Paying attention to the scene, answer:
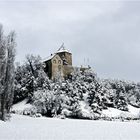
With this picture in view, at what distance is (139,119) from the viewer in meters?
67.6

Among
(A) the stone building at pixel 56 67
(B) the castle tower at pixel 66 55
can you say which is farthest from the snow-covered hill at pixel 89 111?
(B) the castle tower at pixel 66 55

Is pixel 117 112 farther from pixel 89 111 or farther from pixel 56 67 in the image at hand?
pixel 56 67

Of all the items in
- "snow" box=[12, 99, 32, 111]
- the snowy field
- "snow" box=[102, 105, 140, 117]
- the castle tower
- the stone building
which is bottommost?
the snowy field

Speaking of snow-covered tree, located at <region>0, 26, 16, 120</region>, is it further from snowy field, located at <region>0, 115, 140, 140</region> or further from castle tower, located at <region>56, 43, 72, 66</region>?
castle tower, located at <region>56, 43, 72, 66</region>

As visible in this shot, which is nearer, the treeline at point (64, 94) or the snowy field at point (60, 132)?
the snowy field at point (60, 132)

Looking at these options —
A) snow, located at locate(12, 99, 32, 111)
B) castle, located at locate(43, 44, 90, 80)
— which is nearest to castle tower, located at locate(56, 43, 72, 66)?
castle, located at locate(43, 44, 90, 80)

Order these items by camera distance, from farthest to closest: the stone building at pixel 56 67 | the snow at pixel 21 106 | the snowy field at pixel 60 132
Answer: the stone building at pixel 56 67 → the snow at pixel 21 106 → the snowy field at pixel 60 132

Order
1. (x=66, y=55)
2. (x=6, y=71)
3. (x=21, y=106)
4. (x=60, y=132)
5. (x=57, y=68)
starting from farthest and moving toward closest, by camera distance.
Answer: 1. (x=66, y=55)
2. (x=57, y=68)
3. (x=21, y=106)
4. (x=6, y=71)
5. (x=60, y=132)

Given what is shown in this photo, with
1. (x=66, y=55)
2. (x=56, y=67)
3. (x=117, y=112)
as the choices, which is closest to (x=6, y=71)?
(x=117, y=112)

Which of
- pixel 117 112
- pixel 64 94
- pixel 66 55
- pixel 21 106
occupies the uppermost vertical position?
pixel 66 55

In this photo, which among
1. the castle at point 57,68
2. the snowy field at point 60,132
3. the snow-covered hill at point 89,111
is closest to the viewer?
the snowy field at point 60,132

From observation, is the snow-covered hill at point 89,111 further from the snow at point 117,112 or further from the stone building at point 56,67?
the stone building at point 56,67

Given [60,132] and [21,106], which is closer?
[60,132]

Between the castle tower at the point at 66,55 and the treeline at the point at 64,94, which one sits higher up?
the castle tower at the point at 66,55
